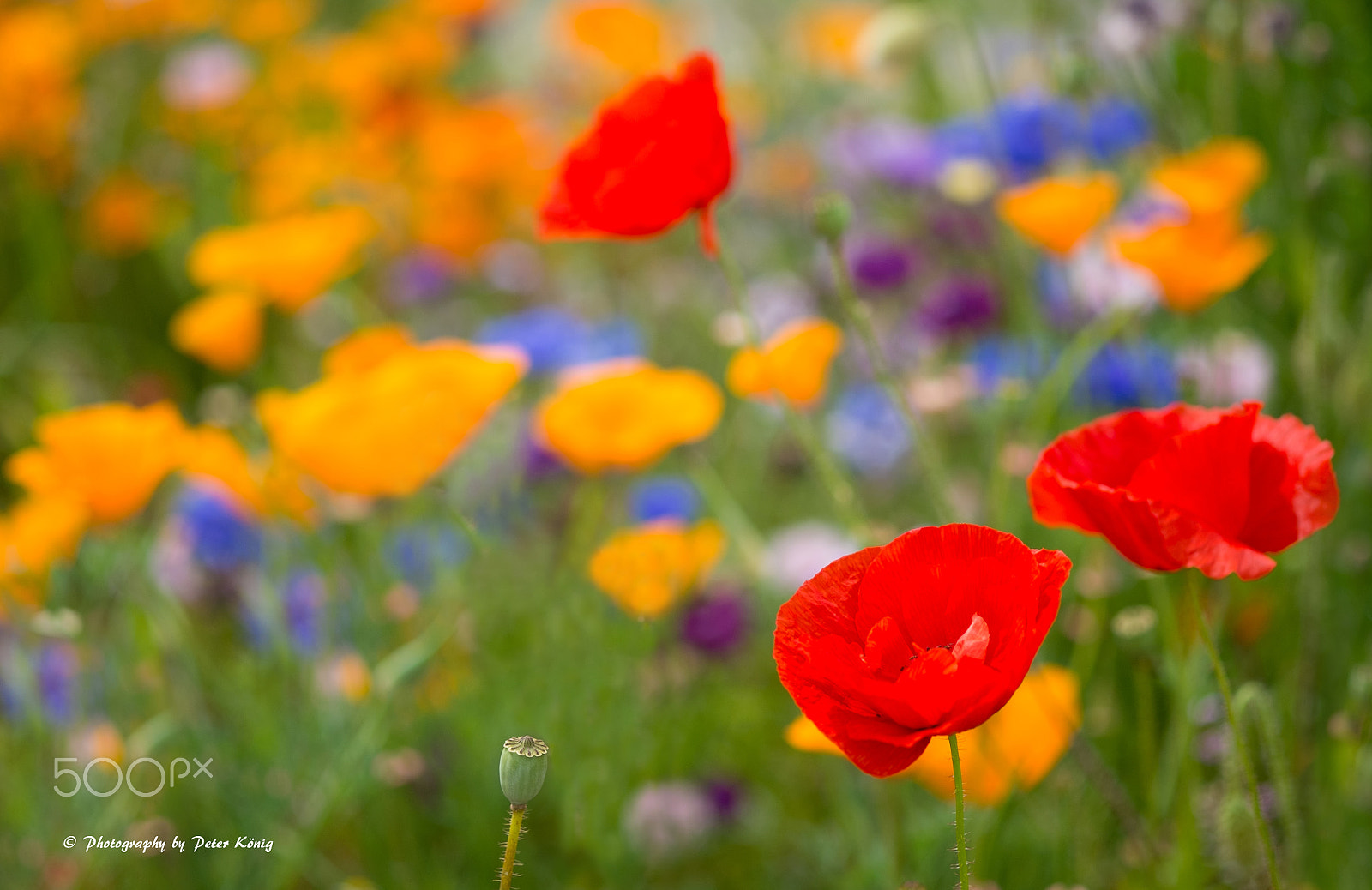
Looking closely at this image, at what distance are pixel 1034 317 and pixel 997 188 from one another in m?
0.22

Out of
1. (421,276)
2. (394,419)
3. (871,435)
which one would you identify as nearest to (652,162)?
(394,419)

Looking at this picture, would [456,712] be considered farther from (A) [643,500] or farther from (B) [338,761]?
(A) [643,500]

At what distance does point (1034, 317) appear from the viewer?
1.18m

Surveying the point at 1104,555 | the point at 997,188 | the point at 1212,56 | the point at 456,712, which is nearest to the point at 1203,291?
the point at 1104,555

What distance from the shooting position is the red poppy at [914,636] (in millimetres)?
415

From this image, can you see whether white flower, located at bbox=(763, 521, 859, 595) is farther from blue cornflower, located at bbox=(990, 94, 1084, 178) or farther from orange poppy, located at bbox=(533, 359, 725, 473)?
blue cornflower, located at bbox=(990, 94, 1084, 178)

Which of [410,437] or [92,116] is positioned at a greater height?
[92,116]

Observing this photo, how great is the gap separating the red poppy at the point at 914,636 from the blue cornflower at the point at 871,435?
96 centimetres

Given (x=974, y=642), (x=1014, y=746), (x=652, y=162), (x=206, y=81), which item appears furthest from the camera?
(x=206, y=81)

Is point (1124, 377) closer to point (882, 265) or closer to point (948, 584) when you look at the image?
point (882, 265)

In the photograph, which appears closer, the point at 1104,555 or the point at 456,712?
the point at 1104,555

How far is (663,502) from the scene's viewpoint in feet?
4.44

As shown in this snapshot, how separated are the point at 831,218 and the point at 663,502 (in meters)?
0.68

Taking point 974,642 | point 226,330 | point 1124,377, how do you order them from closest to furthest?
1. point 974,642
2. point 1124,377
3. point 226,330
